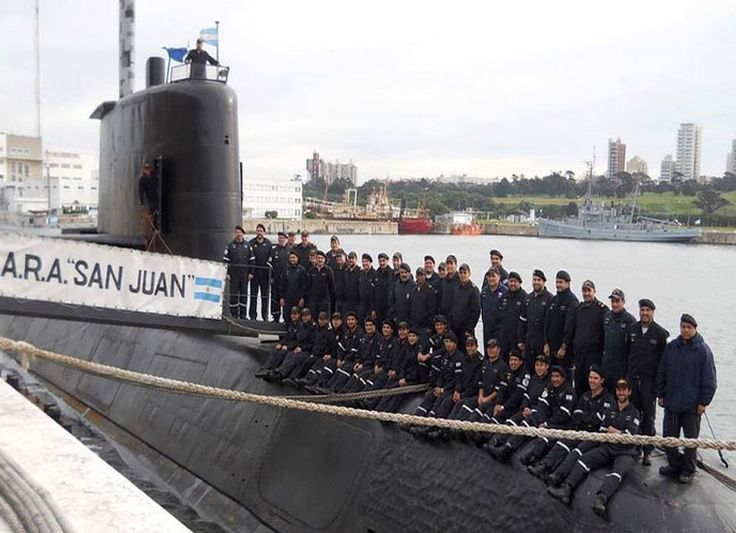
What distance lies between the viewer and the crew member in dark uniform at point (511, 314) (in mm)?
8031

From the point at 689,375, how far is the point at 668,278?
112ft

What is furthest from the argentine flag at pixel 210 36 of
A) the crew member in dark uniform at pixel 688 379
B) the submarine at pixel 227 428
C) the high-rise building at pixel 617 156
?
the high-rise building at pixel 617 156

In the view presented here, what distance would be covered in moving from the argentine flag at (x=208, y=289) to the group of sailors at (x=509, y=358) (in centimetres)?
98

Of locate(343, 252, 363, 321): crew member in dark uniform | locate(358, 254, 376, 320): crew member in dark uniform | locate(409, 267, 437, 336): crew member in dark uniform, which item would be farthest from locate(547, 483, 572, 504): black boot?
locate(343, 252, 363, 321): crew member in dark uniform

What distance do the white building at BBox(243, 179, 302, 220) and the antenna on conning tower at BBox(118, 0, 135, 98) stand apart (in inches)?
2763

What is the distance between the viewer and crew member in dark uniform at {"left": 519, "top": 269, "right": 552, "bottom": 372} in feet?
25.3

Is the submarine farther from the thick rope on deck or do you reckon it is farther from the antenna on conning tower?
the antenna on conning tower

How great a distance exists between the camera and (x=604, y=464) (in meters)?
5.68

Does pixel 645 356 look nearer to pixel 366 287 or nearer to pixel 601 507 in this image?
pixel 601 507

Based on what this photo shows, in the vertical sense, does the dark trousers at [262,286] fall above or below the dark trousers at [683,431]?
above

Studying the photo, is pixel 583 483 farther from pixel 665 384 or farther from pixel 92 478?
pixel 92 478

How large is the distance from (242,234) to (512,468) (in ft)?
20.3

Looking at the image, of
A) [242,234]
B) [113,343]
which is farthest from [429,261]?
[113,343]

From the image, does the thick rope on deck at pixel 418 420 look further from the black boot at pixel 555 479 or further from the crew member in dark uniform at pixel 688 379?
the crew member in dark uniform at pixel 688 379
